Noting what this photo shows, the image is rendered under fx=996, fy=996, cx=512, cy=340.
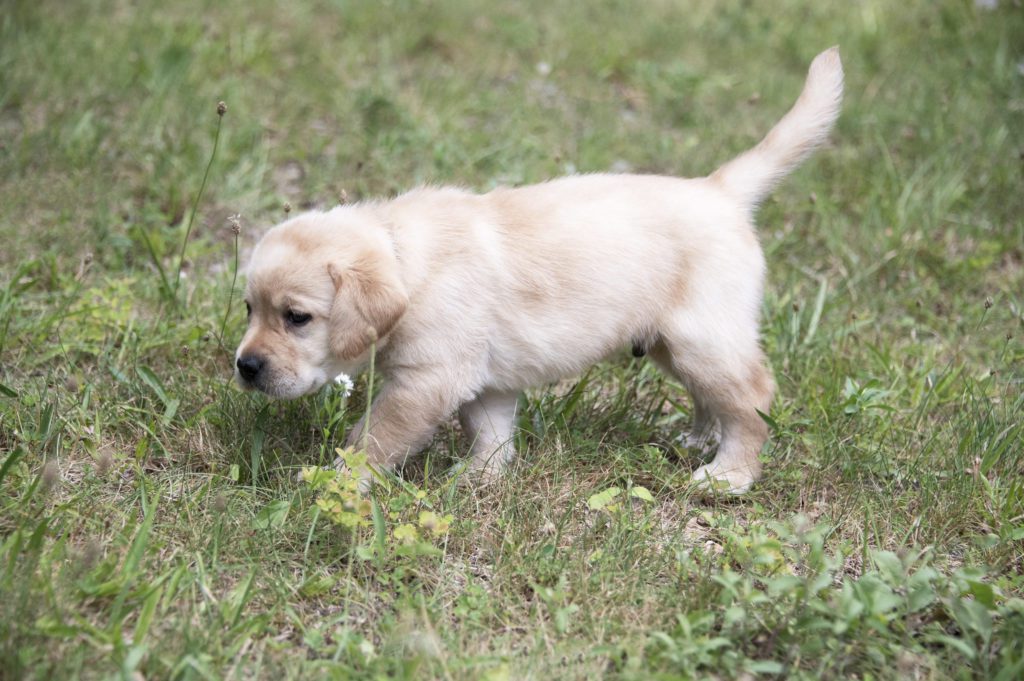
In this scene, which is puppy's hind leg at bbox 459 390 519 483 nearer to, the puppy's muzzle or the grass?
the grass

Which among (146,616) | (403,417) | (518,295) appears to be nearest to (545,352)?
(518,295)

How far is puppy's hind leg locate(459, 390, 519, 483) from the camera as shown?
3.15 meters

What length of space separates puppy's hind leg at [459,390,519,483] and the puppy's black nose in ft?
2.30

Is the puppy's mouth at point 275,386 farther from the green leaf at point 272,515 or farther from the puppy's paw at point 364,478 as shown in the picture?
the green leaf at point 272,515

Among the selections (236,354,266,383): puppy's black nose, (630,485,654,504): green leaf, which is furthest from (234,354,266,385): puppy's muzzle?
(630,485,654,504): green leaf

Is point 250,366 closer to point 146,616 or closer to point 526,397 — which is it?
point 146,616

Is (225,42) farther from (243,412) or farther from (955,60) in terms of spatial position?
(955,60)

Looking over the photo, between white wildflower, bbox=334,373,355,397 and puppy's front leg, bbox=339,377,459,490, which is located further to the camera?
puppy's front leg, bbox=339,377,459,490

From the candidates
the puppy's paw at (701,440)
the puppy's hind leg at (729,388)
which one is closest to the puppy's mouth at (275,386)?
the puppy's hind leg at (729,388)

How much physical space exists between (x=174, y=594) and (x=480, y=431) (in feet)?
3.75

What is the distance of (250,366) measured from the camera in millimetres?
2840

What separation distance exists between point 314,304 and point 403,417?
41 cm

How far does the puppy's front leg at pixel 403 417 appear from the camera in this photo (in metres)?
2.90

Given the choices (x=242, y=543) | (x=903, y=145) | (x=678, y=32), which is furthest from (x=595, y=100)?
(x=242, y=543)
